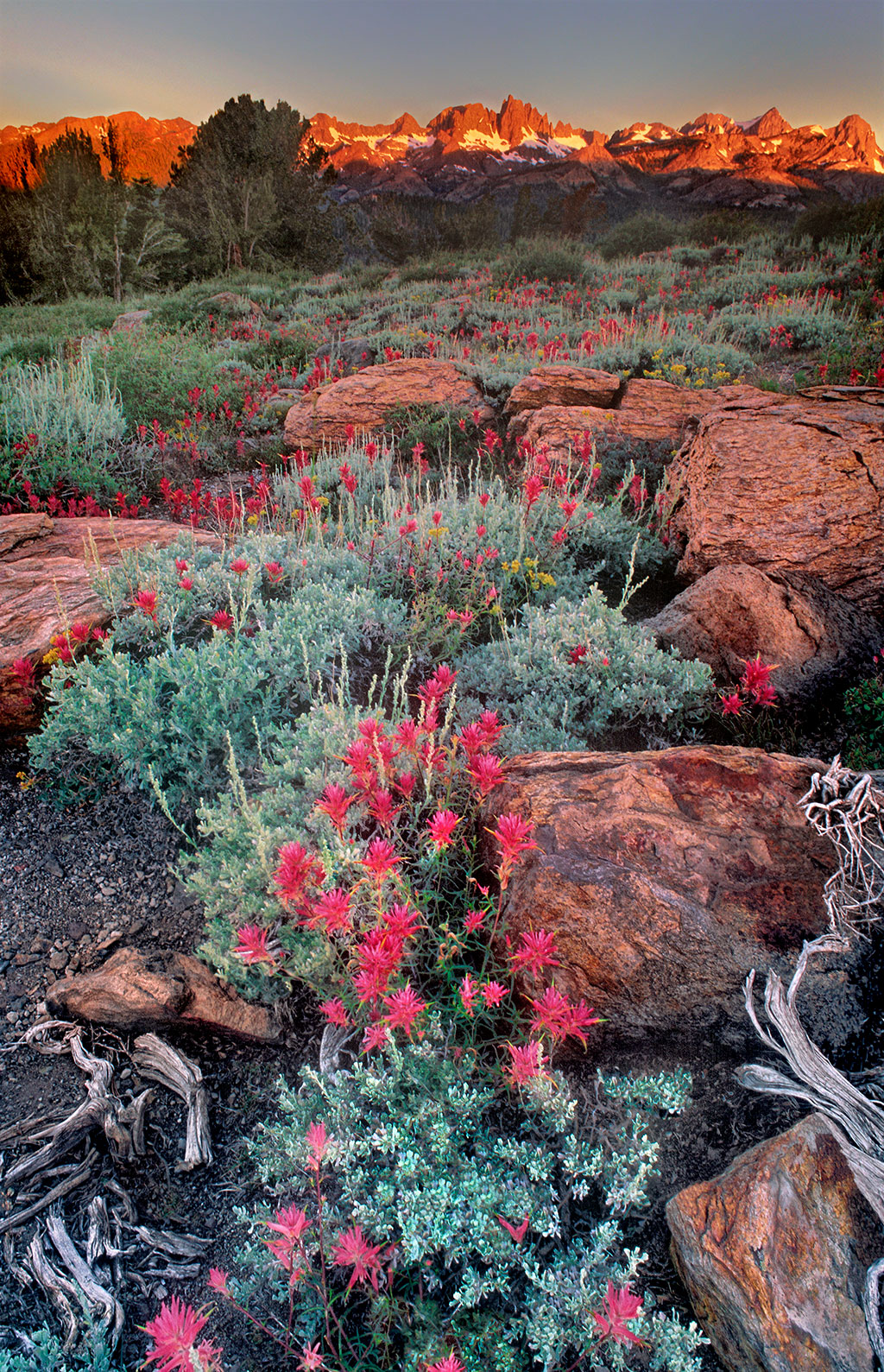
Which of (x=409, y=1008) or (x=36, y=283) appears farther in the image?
(x=36, y=283)

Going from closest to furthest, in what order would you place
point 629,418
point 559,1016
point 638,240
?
point 559,1016, point 629,418, point 638,240

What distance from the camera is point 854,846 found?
2016 mm

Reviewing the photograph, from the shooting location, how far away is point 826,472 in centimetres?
453

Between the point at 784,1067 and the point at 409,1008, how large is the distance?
1081mm

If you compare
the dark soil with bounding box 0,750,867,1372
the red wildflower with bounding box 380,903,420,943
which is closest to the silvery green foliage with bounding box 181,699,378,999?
the dark soil with bounding box 0,750,867,1372

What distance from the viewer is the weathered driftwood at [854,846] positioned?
1.97 metres

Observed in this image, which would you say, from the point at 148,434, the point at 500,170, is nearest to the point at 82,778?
the point at 148,434

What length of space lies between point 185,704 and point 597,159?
71.1 m

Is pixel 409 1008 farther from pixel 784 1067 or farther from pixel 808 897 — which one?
pixel 808 897

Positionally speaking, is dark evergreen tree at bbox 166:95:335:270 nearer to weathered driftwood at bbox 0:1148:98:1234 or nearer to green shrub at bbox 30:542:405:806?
green shrub at bbox 30:542:405:806

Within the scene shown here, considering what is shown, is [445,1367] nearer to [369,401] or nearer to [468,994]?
[468,994]

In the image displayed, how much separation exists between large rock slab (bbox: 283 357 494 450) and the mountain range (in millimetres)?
30218

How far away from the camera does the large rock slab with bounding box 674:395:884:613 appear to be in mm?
4285

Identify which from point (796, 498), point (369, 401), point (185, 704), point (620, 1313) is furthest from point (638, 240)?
point (620, 1313)
